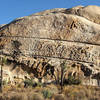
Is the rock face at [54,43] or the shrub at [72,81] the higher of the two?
the rock face at [54,43]

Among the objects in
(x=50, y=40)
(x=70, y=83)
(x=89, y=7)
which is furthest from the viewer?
(x=89, y=7)

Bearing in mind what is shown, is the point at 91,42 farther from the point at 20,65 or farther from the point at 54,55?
the point at 20,65

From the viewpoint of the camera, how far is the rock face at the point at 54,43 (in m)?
30.4

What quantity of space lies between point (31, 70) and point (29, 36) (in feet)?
26.0

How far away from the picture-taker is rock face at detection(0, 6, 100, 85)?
3036 centimetres

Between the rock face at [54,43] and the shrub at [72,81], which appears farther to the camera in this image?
the rock face at [54,43]

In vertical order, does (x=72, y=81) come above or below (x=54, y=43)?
below

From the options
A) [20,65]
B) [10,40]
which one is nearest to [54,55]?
[20,65]

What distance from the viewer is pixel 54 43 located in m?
33.9

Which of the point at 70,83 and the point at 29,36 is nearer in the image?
the point at 70,83

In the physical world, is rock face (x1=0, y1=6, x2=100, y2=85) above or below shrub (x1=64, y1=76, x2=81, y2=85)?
above

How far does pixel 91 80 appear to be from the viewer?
27906 mm

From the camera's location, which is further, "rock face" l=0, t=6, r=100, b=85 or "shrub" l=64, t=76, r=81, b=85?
"rock face" l=0, t=6, r=100, b=85

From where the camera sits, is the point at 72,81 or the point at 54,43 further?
the point at 54,43
